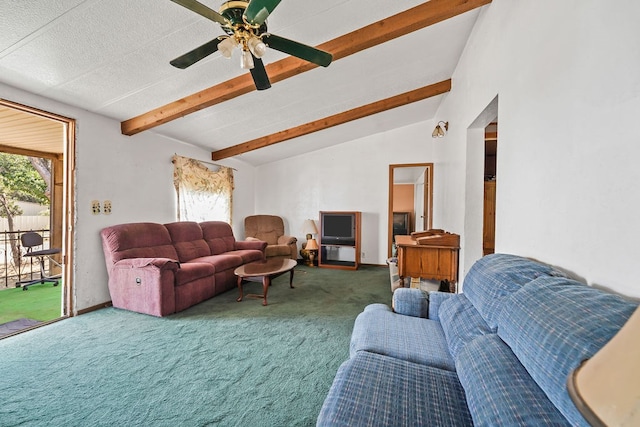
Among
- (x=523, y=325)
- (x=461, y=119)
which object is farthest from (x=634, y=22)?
(x=461, y=119)

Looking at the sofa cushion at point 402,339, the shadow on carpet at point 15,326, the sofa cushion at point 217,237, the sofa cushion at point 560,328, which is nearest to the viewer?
the sofa cushion at point 560,328

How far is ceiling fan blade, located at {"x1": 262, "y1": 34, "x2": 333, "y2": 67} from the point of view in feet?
5.73

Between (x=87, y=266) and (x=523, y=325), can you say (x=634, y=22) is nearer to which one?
(x=523, y=325)

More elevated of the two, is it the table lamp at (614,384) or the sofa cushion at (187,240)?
the table lamp at (614,384)

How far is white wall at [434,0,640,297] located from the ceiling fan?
124cm

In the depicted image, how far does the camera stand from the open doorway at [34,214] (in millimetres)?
2879

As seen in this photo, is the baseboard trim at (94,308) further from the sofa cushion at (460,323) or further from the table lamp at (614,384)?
the table lamp at (614,384)

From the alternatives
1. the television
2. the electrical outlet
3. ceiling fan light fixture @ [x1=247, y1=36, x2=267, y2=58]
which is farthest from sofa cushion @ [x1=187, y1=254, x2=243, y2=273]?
ceiling fan light fixture @ [x1=247, y1=36, x2=267, y2=58]

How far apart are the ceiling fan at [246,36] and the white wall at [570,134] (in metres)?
1.24

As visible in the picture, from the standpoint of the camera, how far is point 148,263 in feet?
9.32

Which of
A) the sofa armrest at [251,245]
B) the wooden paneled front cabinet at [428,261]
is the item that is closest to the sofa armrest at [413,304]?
the wooden paneled front cabinet at [428,261]

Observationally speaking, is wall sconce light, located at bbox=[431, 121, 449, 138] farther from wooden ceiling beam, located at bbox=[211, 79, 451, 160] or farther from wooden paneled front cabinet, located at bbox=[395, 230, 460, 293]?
wooden paneled front cabinet, located at bbox=[395, 230, 460, 293]

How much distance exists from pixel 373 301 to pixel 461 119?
238 centimetres

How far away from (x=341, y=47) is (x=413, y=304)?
7.37ft
